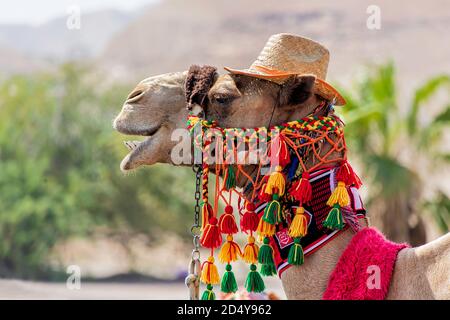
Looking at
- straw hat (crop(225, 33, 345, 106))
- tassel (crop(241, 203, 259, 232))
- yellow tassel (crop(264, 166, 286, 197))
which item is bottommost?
tassel (crop(241, 203, 259, 232))

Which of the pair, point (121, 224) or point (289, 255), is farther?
point (121, 224)

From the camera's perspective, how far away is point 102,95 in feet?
83.6

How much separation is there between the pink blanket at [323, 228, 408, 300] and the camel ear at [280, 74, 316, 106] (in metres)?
0.73

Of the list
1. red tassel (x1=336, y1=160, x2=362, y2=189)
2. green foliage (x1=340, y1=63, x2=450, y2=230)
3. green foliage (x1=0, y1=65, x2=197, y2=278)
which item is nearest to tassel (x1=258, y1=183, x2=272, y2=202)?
red tassel (x1=336, y1=160, x2=362, y2=189)

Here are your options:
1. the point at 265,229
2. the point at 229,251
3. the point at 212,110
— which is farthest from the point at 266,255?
the point at 212,110

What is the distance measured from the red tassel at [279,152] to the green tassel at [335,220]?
34cm

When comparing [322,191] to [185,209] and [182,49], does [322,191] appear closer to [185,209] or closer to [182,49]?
[185,209]

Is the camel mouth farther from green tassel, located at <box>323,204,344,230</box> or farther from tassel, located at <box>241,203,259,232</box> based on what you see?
green tassel, located at <box>323,204,344,230</box>

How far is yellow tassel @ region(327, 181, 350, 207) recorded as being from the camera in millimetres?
3836

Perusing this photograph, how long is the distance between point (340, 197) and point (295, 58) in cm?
Answer: 83

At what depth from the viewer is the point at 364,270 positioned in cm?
374

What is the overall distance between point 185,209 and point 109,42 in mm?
60049

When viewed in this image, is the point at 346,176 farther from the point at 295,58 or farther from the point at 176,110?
the point at 176,110
